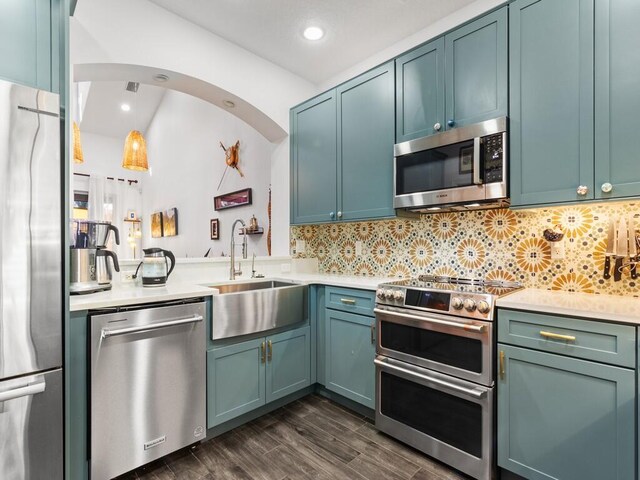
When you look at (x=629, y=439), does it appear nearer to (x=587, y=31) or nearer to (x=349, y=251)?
(x=587, y=31)

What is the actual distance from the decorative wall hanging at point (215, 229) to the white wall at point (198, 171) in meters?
0.07

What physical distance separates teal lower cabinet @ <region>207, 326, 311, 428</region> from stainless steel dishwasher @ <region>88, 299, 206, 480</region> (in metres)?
0.09

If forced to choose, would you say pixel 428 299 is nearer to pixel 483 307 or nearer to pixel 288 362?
pixel 483 307

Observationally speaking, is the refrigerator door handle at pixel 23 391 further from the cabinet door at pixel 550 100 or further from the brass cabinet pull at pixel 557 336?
the cabinet door at pixel 550 100

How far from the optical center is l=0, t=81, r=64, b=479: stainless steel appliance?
3.91 ft

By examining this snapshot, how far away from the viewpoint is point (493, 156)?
1.82 m

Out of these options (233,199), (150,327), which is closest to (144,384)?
(150,327)

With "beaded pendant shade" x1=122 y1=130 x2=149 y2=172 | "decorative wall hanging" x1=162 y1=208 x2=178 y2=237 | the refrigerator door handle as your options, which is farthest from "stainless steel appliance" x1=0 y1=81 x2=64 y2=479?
"decorative wall hanging" x1=162 y1=208 x2=178 y2=237

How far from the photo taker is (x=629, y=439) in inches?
50.2

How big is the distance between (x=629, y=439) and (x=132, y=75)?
3350mm

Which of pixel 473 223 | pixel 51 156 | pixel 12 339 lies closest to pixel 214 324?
pixel 12 339

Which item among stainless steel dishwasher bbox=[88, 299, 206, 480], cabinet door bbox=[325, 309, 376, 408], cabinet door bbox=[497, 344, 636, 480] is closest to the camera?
cabinet door bbox=[497, 344, 636, 480]

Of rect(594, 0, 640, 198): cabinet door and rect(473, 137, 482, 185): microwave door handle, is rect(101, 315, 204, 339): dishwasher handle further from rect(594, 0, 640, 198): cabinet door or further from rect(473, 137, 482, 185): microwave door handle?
rect(594, 0, 640, 198): cabinet door

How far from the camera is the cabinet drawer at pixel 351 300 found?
2.20 meters
